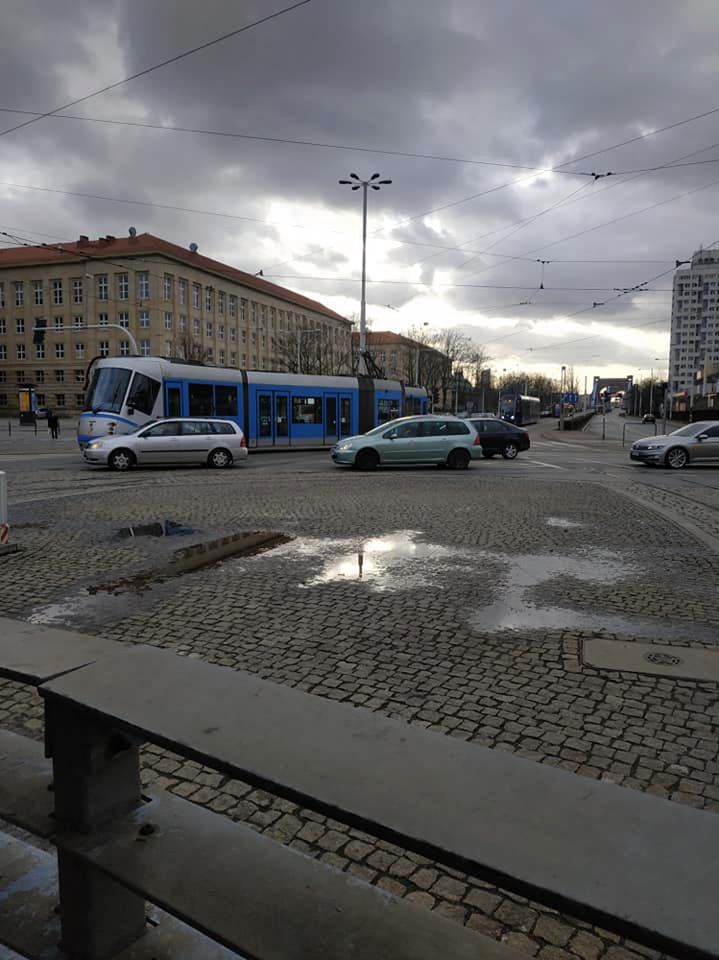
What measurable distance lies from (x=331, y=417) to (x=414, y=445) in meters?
9.34

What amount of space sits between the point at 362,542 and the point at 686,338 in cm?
15296

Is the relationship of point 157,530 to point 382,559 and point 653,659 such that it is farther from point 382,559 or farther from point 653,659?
point 653,659

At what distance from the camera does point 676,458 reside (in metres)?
21.5

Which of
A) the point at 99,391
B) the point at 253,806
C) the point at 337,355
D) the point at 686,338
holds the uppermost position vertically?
the point at 686,338

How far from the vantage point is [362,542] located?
8.60 metres

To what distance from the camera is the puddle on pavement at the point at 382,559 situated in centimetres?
673

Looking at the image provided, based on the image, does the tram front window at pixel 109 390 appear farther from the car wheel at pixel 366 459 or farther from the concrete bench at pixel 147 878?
the concrete bench at pixel 147 878

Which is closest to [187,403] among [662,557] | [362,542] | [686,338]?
[362,542]

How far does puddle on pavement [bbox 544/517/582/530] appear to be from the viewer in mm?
9992

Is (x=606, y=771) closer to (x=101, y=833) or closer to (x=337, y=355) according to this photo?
(x=101, y=833)

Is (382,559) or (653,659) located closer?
(653,659)

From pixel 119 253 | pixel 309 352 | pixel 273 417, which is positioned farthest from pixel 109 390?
pixel 119 253

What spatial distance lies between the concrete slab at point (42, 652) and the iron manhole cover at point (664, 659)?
12.7 ft

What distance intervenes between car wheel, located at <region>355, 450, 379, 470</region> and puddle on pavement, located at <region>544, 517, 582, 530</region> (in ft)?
28.0
